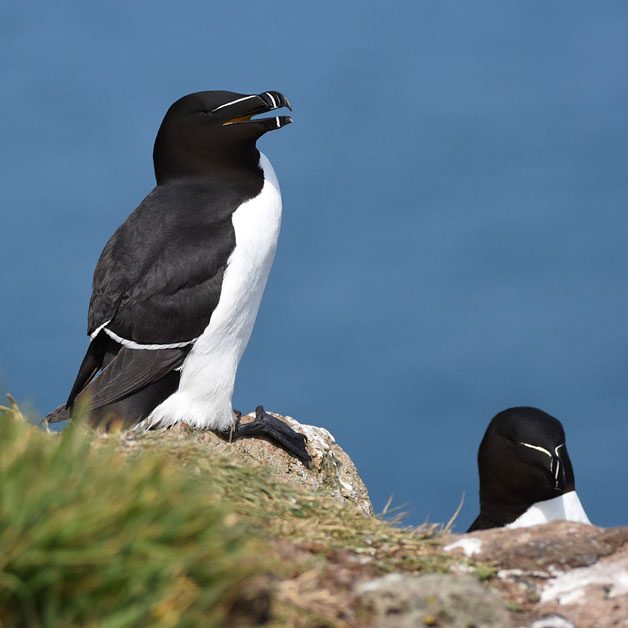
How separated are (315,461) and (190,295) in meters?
1.61

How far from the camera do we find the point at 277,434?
801cm

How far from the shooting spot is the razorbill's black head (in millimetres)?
8320

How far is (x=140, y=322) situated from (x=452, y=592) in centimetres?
489

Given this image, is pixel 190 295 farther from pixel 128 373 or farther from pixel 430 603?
pixel 430 603

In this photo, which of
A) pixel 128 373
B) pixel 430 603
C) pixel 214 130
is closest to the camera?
pixel 430 603

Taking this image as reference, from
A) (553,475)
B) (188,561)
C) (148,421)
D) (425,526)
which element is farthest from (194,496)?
(148,421)

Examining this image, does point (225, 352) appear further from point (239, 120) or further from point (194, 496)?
point (194, 496)

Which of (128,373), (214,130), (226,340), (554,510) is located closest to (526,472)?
(554,510)

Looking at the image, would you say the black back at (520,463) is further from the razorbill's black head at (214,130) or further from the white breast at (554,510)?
the razorbill's black head at (214,130)

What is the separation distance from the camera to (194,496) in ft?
9.84

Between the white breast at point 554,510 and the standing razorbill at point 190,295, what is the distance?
2.07 metres

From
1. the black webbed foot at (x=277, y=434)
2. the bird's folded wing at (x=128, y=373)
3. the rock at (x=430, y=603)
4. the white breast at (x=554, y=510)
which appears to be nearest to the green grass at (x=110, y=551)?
the rock at (x=430, y=603)

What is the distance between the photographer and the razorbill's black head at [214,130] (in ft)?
27.3

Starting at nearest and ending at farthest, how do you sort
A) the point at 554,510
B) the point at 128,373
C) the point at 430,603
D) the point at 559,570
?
the point at 430,603 → the point at 559,570 → the point at 554,510 → the point at 128,373
